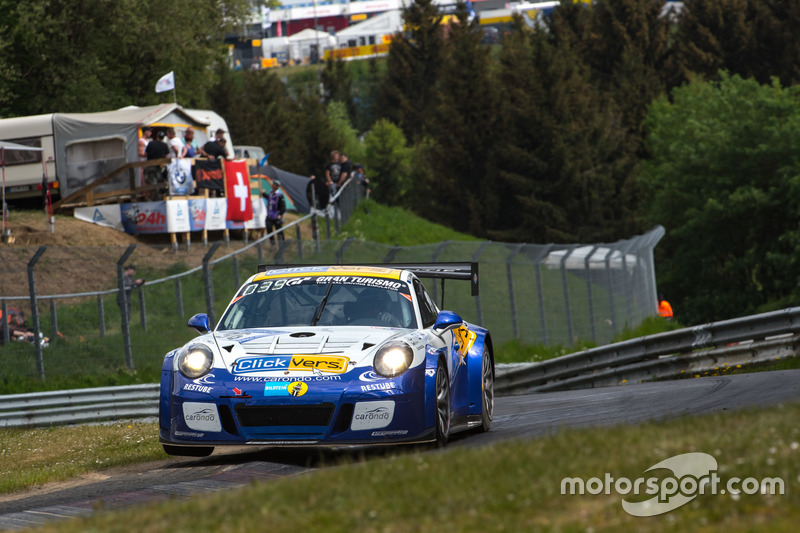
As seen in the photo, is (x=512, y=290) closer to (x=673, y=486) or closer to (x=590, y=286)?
(x=590, y=286)

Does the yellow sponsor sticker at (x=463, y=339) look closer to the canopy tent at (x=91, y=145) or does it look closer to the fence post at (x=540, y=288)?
the fence post at (x=540, y=288)

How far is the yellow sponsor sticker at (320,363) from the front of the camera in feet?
26.6

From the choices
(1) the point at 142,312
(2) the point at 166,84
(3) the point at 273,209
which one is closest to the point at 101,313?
(1) the point at 142,312

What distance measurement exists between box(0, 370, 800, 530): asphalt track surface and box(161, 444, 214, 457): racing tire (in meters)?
0.10

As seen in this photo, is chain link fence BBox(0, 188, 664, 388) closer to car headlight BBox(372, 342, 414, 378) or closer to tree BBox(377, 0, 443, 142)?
car headlight BBox(372, 342, 414, 378)

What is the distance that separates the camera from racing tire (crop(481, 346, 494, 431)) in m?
10.1

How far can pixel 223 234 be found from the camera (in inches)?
1162

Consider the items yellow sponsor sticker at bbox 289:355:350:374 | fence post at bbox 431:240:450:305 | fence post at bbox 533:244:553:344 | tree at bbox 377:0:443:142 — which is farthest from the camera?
tree at bbox 377:0:443:142

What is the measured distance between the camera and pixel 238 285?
55.8ft

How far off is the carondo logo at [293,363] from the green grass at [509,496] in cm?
192

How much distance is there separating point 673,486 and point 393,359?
11.6 ft

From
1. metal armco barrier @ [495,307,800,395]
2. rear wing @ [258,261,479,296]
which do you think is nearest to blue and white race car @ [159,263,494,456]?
rear wing @ [258,261,479,296]

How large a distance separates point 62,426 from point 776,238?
4092 cm

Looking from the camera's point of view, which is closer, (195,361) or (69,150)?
(195,361)
